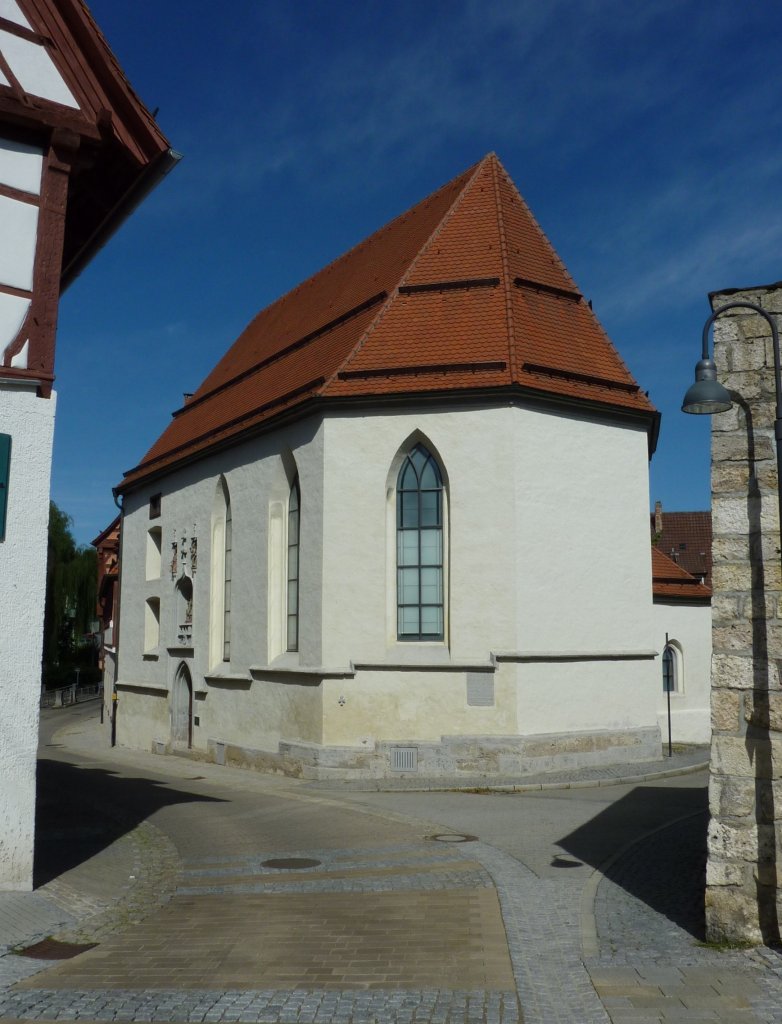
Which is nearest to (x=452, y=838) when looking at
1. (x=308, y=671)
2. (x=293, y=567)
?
(x=308, y=671)

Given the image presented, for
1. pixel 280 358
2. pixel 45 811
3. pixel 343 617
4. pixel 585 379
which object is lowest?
pixel 45 811

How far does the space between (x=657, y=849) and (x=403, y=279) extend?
13.4 metres

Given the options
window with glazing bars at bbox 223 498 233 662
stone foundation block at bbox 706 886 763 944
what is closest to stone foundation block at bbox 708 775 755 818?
stone foundation block at bbox 706 886 763 944

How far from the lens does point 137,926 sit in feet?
25.0

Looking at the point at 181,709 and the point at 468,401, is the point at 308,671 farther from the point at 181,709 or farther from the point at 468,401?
the point at 181,709

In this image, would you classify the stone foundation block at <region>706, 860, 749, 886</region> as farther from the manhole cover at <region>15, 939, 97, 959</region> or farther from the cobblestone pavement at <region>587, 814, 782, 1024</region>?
the manhole cover at <region>15, 939, 97, 959</region>

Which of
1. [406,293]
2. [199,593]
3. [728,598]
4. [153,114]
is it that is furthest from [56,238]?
[199,593]

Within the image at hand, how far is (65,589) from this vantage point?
49.6 m

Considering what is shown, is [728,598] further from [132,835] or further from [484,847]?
[132,835]

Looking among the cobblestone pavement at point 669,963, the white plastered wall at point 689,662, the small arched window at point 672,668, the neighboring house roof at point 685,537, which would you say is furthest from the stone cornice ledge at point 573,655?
the neighboring house roof at point 685,537

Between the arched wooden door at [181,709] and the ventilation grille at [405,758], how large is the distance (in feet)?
26.5

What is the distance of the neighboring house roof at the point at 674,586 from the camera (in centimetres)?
2358

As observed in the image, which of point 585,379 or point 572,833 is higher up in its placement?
point 585,379

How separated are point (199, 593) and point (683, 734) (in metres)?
12.2
